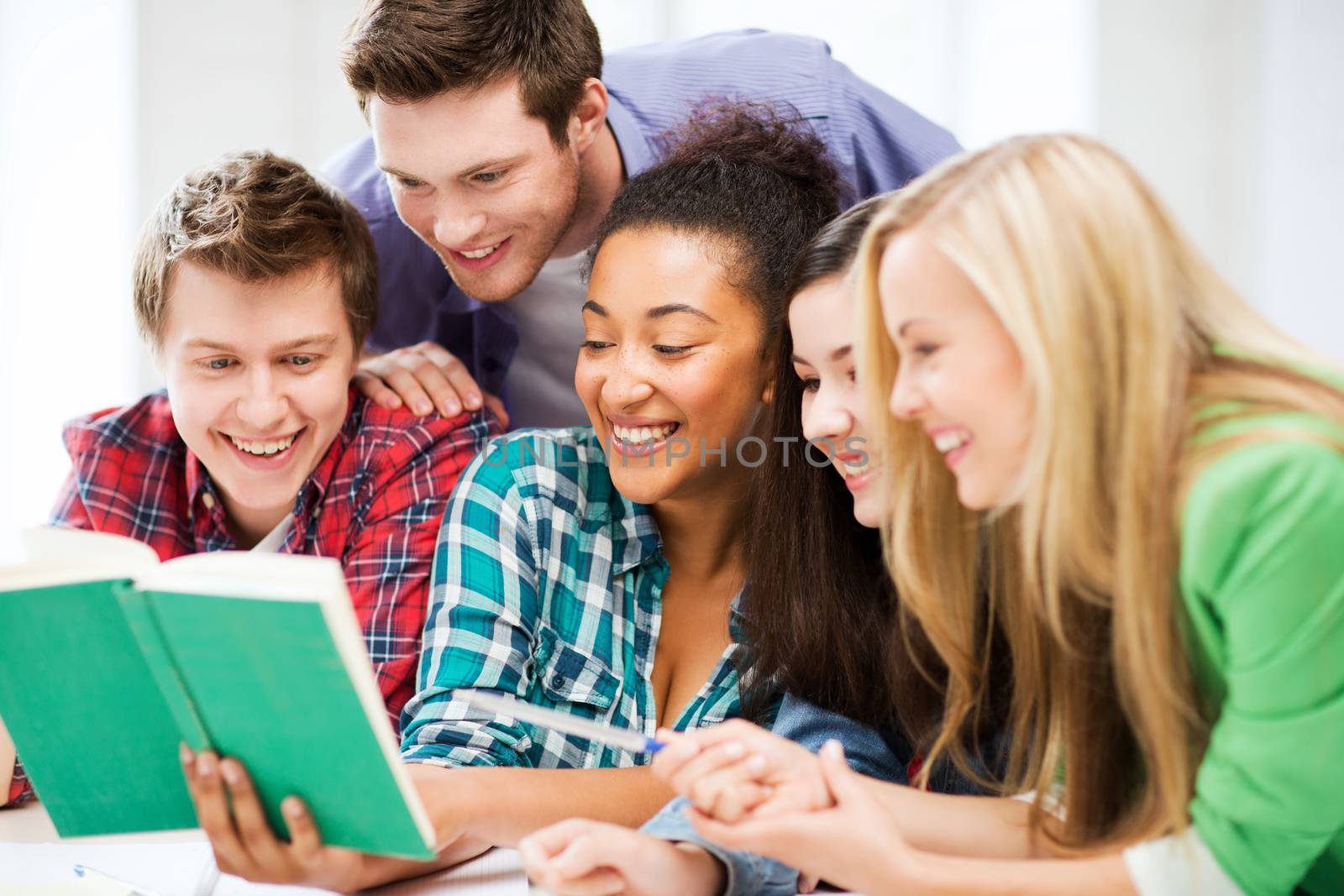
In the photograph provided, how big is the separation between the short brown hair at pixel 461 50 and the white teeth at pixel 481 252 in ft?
0.57

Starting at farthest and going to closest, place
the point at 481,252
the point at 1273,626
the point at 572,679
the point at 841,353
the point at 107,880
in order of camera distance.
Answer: the point at 481,252
the point at 572,679
the point at 841,353
the point at 107,880
the point at 1273,626

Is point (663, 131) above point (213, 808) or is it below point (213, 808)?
above

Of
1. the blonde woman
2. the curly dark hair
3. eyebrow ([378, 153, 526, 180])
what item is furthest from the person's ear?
the blonde woman

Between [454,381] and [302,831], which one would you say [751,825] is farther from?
[454,381]

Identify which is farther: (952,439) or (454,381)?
(454,381)

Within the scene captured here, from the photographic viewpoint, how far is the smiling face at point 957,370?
0.95 meters

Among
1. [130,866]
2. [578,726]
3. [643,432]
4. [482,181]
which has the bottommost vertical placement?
[130,866]

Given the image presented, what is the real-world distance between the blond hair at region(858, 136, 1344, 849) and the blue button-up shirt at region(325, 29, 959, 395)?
102 centimetres

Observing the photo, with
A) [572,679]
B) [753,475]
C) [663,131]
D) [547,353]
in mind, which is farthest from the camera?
[547,353]

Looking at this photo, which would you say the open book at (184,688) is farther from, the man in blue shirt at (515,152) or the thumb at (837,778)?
the man in blue shirt at (515,152)

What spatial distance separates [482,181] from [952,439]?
97 centimetres

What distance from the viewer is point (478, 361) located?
211 centimetres

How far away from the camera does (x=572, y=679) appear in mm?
1463

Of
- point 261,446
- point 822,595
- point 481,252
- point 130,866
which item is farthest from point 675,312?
point 130,866
